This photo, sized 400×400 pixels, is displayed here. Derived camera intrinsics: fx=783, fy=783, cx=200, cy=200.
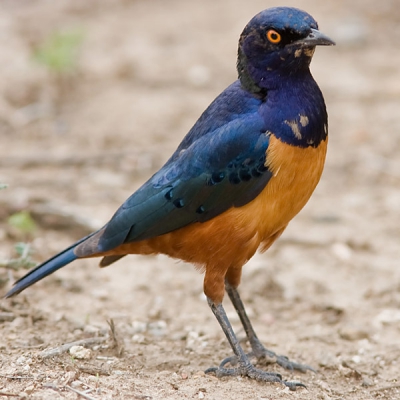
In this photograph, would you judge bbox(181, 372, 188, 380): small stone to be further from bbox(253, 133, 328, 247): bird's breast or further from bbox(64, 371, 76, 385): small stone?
bbox(253, 133, 328, 247): bird's breast

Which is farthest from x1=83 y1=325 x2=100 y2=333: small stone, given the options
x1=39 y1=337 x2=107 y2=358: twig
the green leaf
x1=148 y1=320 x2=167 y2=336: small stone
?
the green leaf

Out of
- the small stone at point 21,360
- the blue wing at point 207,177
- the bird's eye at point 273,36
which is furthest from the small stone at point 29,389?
the bird's eye at point 273,36

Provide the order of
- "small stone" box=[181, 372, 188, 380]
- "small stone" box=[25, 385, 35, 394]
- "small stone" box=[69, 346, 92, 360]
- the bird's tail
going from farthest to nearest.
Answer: the bird's tail, "small stone" box=[69, 346, 92, 360], "small stone" box=[181, 372, 188, 380], "small stone" box=[25, 385, 35, 394]

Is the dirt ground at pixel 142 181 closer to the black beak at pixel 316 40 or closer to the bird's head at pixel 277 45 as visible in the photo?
the bird's head at pixel 277 45

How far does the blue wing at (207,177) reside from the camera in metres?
4.92

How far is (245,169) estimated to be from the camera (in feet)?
16.2

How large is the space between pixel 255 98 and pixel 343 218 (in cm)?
332

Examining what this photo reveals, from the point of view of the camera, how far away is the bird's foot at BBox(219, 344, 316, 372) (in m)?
5.45

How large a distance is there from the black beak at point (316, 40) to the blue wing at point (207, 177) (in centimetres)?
48

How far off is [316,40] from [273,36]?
284 mm

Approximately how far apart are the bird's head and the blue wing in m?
0.16

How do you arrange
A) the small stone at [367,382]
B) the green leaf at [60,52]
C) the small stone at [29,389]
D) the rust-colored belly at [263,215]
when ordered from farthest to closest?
the green leaf at [60,52] → the small stone at [367,382] → the rust-colored belly at [263,215] → the small stone at [29,389]

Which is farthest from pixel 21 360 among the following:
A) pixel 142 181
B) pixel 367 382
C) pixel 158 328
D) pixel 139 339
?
pixel 142 181

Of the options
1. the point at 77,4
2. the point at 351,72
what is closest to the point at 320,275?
the point at 351,72
